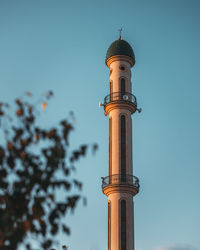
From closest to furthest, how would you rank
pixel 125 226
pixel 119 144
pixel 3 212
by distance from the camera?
pixel 3 212 < pixel 125 226 < pixel 119 144

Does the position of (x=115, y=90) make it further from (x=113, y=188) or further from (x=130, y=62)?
(x=113, y=188)

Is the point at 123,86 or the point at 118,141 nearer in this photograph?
the point at 118,141

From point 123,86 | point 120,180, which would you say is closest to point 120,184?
point 120,180

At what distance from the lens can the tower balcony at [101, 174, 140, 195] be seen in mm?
43312

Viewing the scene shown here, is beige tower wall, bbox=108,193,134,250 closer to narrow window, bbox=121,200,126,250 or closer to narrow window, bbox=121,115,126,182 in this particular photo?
narrow window, bbox=121,200,126,250

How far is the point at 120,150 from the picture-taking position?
45.9 m

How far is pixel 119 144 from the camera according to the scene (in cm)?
4619

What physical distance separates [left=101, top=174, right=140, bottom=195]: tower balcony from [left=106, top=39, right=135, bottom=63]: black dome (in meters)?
13.9

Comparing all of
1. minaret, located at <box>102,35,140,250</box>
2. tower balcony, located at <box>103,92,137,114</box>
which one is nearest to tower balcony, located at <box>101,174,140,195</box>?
minaret, located at <box>102,35,140,250</box>

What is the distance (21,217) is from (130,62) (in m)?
39.4

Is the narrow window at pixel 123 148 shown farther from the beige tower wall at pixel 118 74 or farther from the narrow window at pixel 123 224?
the beige tower wall at pixel 118 74

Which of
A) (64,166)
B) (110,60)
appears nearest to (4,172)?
(64,166)

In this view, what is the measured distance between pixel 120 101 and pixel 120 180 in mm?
8239

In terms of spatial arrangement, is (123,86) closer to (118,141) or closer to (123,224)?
(118,141)
